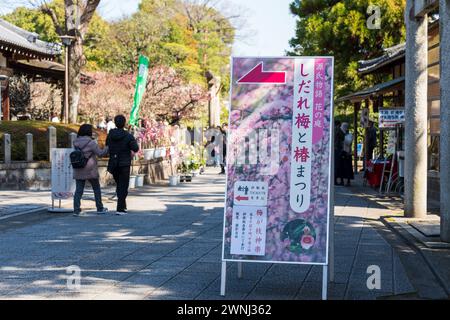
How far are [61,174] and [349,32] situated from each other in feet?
68.7

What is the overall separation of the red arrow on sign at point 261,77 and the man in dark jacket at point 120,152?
24.0ft

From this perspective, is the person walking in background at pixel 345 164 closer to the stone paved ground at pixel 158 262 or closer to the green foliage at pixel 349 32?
the stone paved ground at pixel 158 262

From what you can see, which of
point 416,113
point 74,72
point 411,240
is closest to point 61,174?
point 416,113

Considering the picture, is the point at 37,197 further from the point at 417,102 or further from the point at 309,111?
the point at 309,111

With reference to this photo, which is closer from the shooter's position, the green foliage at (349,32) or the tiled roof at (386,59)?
the tiled roof at (386,59)

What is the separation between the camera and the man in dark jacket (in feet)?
45.4

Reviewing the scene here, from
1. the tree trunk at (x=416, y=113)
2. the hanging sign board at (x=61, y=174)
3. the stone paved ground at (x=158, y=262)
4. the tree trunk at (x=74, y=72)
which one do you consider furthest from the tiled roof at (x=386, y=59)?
the tree trunk at (x=74, y=72)

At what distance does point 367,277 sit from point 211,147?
2813 centimetres

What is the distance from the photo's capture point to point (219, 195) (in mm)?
18719

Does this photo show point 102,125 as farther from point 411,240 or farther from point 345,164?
point 411,240

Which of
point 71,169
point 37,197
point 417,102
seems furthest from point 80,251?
point 37,197

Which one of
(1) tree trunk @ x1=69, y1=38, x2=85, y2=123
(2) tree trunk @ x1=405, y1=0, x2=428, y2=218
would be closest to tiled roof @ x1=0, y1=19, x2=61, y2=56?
(1) tree trunk @ x1=69, y1=38, x2=85, y2=123

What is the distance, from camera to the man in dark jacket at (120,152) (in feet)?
45.4

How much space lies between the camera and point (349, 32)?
107ft
